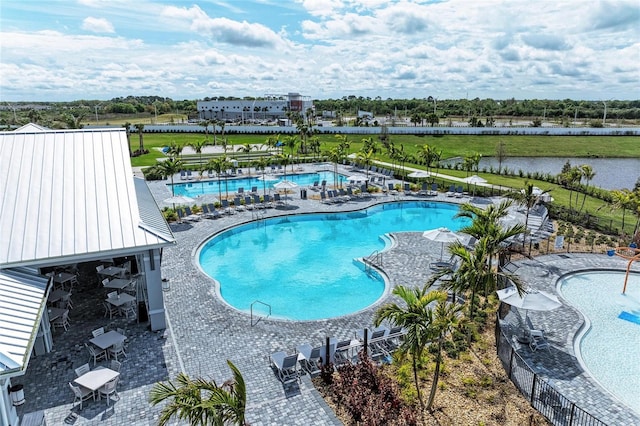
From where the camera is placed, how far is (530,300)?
1262 centimetres

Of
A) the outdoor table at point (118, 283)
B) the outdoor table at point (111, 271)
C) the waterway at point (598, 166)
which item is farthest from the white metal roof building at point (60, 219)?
Result: the waterway at point (598, 166)

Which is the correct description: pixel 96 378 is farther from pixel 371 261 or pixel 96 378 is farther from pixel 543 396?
pixel 371 261

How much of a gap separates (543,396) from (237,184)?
98.9ft

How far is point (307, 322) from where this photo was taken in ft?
46.2

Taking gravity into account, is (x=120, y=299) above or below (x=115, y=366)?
above

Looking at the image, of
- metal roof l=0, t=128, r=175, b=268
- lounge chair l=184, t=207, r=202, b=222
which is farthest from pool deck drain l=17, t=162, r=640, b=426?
lounge chair l=184, t=207, r=202, b=222

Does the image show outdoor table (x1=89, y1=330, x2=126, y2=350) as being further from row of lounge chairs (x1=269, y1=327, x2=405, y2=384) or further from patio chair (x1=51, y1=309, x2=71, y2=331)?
row of lounge chairs (x1=269, y1=327, x2=405, y2=384)

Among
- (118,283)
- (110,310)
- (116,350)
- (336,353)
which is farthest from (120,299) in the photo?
(336,353)

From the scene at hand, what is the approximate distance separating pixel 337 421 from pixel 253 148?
49.5 meters

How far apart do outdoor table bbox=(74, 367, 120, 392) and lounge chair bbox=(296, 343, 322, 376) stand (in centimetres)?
459

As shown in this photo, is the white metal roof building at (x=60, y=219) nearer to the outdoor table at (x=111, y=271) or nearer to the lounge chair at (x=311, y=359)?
the outdoor table at (x=111, y=271)

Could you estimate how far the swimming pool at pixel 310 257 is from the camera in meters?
16.9

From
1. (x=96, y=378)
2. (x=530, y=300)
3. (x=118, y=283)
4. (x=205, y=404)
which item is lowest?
(x=96, y=378)

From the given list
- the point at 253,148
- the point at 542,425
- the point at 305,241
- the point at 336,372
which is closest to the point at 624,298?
the point at 542,425
